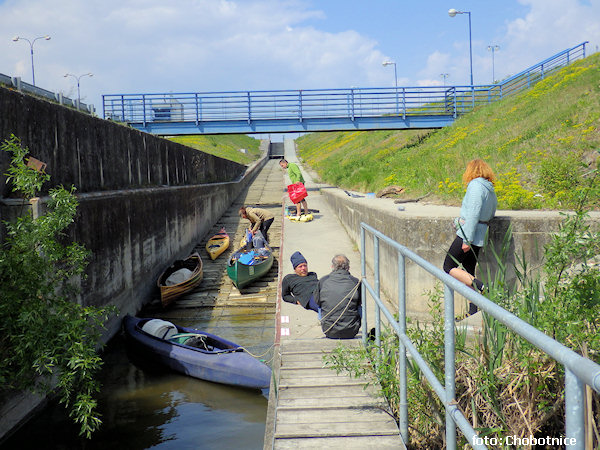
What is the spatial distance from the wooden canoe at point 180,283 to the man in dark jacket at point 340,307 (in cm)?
819

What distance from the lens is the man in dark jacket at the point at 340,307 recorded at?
5.70m

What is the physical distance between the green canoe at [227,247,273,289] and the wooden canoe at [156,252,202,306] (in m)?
0.94

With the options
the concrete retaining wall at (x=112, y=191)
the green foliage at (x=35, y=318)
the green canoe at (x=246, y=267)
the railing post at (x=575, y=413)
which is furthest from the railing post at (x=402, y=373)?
the green canoe at (x=246, y=267)

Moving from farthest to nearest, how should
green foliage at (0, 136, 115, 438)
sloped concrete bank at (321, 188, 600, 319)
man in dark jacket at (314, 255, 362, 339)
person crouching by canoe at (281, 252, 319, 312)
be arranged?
person crouching by canoe at (281, 252, 319, 312) → sloped concrete bank at (321, 188, 600, 319) → man in dark jacket at (314, 255, 362, 339) → green foliage at (0, 136, 115, 438)

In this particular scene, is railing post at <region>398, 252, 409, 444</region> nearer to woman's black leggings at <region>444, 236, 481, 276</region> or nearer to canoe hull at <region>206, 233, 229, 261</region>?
woman's black leggings at <region>444, 236, 481, 276</region>

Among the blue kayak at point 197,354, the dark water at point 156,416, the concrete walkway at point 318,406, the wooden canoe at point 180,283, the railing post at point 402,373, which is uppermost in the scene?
the railing post at point 402,373

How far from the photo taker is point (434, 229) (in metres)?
6.98

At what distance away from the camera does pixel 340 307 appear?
571 centimetres

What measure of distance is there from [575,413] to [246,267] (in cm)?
1292

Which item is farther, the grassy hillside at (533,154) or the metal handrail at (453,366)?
the grassy hillside at (533,154)

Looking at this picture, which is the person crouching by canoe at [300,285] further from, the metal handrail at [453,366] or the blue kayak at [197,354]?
the metal handrail at [453,366]

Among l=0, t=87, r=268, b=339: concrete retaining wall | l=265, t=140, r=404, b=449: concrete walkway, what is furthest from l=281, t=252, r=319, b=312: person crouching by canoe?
l=0, t=87, r=268, b=339: concrete retaining wall

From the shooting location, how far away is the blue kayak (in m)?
8.78

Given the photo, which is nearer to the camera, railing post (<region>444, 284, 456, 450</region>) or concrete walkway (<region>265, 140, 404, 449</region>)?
railing post (<region>444, 284, 456, 450</region>)
